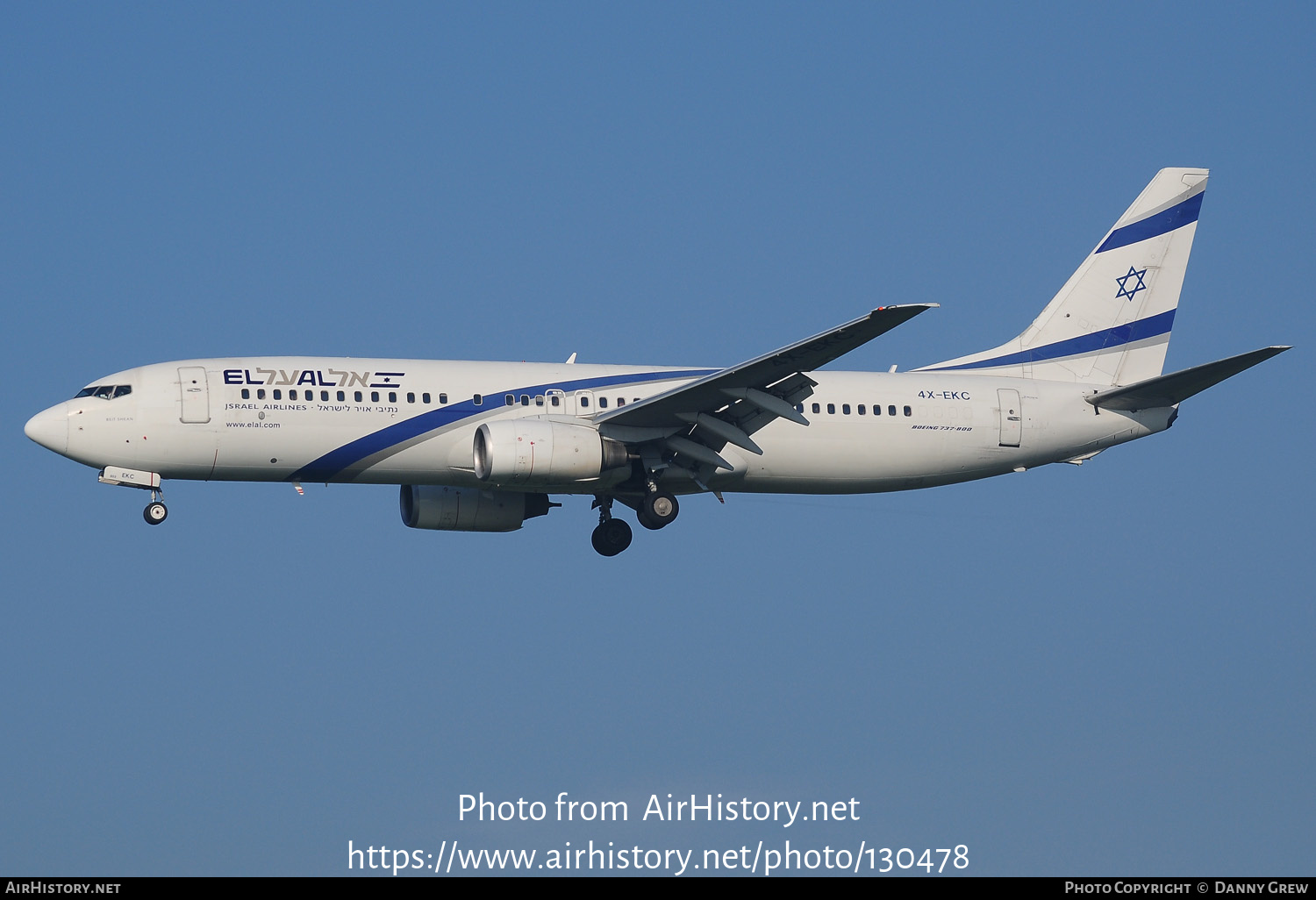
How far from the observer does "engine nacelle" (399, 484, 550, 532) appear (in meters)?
46.0

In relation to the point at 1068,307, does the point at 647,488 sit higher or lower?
lower

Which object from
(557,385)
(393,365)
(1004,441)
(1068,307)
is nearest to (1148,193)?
(1068,307)

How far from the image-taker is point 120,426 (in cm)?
4116

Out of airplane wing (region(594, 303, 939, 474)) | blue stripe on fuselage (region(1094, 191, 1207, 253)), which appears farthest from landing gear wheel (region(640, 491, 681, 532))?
blue stripe on fuselage (region(1094, 191, 1207, 253))

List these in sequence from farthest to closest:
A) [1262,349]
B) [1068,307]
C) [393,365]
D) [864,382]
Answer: [1068,307], [864,382], [393,365], [1262,349]

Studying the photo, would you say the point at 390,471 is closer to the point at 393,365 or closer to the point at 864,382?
the point at 393,365

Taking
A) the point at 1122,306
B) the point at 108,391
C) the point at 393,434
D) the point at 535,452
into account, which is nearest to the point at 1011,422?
the point at 1122,306

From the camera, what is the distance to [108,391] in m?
41.6

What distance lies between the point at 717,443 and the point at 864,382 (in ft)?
15.3

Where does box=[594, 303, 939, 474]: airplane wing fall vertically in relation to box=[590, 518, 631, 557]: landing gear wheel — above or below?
above

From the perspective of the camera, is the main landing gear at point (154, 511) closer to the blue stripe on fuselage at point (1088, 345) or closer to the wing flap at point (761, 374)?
the wing flap at point (761, 374)

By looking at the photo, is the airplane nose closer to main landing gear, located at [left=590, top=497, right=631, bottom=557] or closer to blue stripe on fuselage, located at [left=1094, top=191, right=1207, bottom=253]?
main landing gear, located at [left=590, top=497, right=631, bottom=557]

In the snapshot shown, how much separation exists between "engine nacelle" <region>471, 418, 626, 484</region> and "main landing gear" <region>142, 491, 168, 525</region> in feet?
23.9

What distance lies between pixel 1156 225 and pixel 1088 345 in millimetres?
4049
